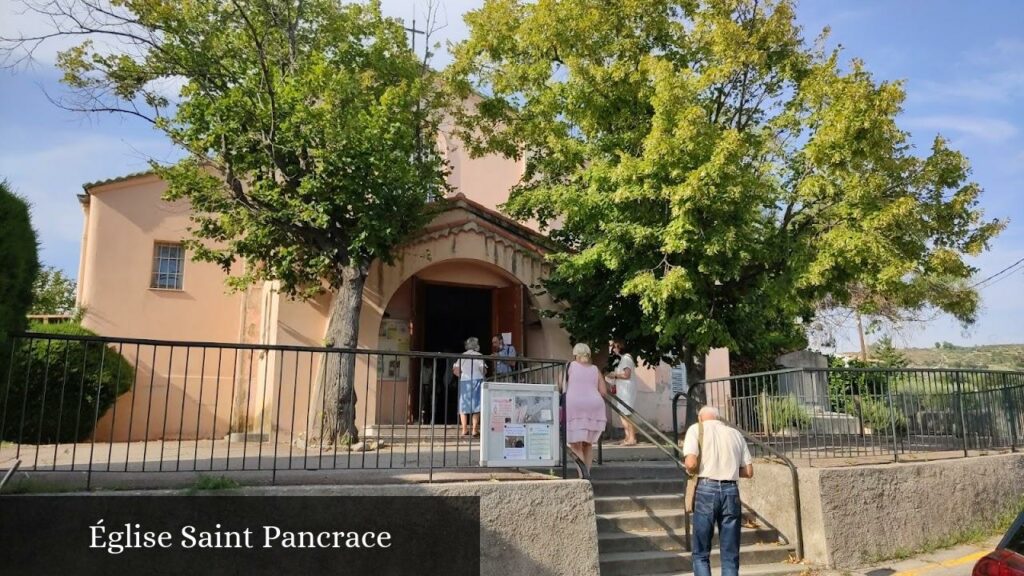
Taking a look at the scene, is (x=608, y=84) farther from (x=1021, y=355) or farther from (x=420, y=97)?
(x=1021, y=355)

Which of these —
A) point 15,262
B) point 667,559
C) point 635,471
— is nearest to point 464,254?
point 635,471

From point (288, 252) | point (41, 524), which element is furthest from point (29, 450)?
point (41, 524)

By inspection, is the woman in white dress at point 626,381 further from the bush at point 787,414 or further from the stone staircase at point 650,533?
the bush at point 787,414

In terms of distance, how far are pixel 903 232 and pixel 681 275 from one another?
3.45m

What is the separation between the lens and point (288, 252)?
1174 cm

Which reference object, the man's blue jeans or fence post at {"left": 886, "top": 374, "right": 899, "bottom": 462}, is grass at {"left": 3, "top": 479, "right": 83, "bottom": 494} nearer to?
the man's blue jeans

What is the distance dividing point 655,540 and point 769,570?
1210 mm

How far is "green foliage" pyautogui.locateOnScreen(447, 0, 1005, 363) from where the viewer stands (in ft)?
34.0

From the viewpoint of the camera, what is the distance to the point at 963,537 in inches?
347

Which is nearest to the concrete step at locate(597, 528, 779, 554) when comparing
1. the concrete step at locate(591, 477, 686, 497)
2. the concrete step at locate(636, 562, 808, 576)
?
the concrete step at locate(636, 562, 808, 576)

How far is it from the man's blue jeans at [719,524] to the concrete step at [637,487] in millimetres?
2060

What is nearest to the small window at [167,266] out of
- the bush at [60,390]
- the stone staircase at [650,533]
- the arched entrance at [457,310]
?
the bush at [60,390]

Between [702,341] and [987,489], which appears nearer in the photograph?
[987,489]

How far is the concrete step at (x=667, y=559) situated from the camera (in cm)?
712
